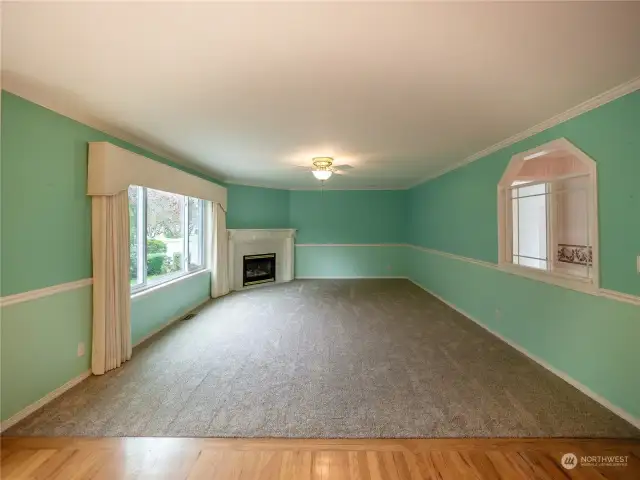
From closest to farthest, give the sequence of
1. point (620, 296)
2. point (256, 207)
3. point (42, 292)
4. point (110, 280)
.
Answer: point (620, 296), point (42, 292), point (110, 280), point (256, 207)

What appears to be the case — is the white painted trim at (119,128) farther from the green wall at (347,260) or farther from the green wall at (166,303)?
the green wall at (347,260)

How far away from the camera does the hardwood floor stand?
1698 millimetres

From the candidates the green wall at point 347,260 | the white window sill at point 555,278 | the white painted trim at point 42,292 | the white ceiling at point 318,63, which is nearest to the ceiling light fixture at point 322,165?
the white ceiling at point 318,63

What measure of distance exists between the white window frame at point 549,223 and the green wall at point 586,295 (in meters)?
0.05

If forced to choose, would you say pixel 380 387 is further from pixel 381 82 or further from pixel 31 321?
pixel 31 321

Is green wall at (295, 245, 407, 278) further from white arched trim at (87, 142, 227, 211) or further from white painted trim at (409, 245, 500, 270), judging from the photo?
white arched trim at (87, 142, 227, 211)

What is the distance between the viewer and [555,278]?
9.41 feet

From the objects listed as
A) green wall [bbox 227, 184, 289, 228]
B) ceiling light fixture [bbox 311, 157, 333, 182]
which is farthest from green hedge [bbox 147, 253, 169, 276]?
ceiling light fixture [bbox 311, 157, 333, 182]

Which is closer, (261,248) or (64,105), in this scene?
(64,105)

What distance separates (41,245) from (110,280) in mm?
672

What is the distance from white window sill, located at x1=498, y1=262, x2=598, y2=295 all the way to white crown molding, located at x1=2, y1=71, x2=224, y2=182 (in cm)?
434

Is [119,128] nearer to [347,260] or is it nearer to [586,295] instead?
[586,295]

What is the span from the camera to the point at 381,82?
6.90 ft

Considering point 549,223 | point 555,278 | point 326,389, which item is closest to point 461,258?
point 549,223
